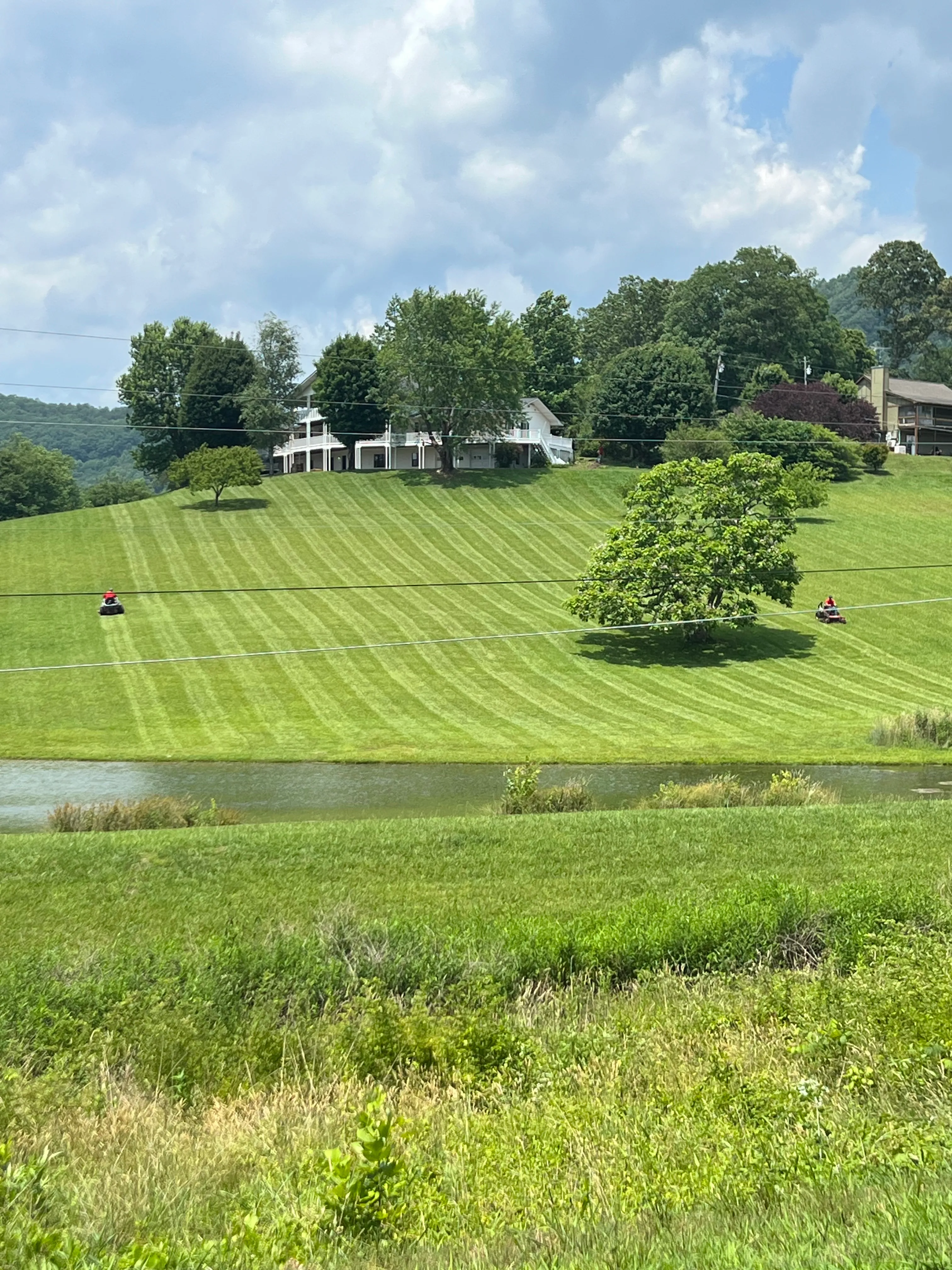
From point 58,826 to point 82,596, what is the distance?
36.0m

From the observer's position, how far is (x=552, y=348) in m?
113

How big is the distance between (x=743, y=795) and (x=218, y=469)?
2104 inches

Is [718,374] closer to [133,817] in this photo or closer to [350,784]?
[350,784]

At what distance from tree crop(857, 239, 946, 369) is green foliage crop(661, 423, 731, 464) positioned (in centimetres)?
7338

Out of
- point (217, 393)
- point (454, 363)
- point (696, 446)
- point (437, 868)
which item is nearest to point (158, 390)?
point (217, 393)

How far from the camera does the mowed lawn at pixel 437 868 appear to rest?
45.6 feet

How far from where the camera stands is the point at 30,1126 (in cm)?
837

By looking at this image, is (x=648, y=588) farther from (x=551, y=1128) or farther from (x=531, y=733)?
(x=551, y=1128)

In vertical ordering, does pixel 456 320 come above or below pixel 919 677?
above

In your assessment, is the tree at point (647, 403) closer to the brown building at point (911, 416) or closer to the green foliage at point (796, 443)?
the green foliage at point (796, 443)

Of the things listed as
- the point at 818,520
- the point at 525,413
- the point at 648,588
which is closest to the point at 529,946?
the point at 648,588

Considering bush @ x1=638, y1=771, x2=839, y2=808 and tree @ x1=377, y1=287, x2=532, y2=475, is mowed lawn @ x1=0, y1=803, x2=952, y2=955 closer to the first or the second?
bush @ x1=638, y1=771, x2=839, y2=808

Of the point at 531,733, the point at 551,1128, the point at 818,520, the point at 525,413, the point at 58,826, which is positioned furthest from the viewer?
the point at 525,413

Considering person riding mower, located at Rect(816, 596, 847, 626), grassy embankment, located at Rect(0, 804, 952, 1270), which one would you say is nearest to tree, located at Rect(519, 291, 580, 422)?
person riding mower, located at Rect(816, 596, 847, 626)
